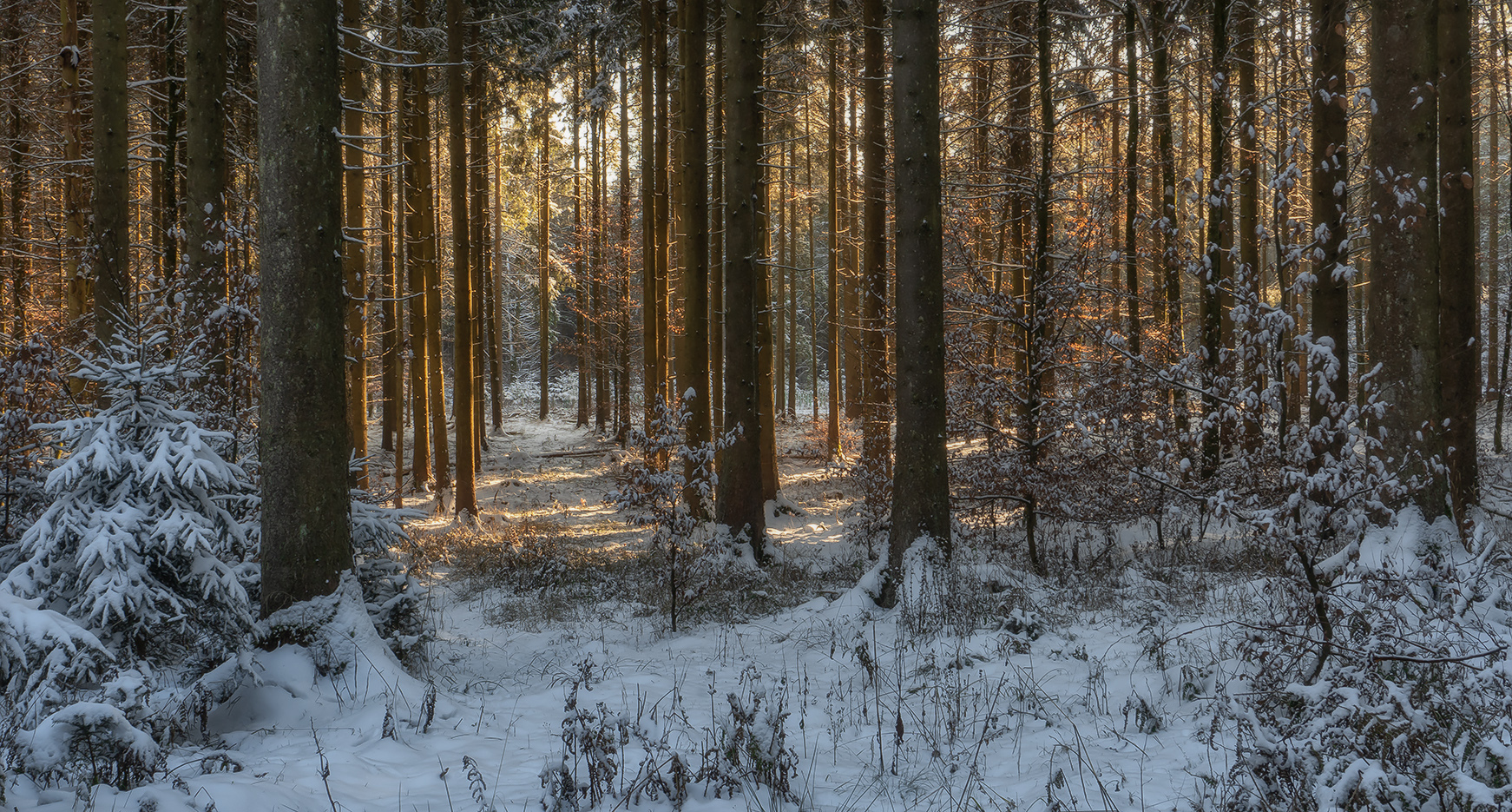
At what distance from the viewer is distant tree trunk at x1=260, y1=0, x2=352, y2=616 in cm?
506

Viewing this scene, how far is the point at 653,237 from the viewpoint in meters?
16.0

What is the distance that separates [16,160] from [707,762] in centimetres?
1705

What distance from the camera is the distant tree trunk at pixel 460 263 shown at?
13227mm

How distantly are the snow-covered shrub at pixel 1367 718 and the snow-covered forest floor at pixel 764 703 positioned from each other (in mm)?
338

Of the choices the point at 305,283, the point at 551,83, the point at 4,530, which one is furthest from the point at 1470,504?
the point at 551,83

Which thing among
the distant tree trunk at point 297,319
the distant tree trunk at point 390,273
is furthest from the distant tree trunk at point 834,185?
the distant tree trunk at point 297,319

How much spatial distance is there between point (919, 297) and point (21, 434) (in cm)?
711

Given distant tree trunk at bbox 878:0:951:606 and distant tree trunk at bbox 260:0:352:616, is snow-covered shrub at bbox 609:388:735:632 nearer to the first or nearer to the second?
distant tree trunk at bbox 878:0:951:606

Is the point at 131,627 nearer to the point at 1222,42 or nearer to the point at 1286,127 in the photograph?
the point at 1286,127

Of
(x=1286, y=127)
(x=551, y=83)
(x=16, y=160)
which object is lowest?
(x=1286, y=127)

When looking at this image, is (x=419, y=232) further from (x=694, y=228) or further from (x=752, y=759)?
(x=752, y=759)

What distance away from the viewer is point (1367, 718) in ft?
9.44

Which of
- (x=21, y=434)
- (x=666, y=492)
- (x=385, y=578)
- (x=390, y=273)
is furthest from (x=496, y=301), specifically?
(x=385, y=578)

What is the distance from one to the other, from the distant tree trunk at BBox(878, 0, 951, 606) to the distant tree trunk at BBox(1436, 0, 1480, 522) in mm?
5764
